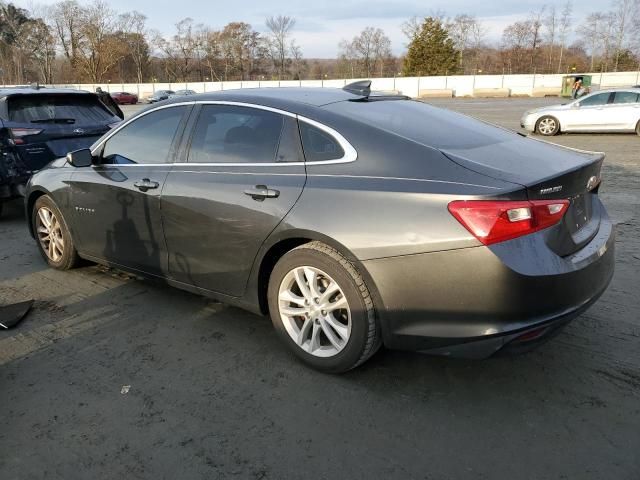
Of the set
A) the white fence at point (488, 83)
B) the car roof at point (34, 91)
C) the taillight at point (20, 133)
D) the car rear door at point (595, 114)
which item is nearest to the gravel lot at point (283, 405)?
the taillight at point (20, 133)

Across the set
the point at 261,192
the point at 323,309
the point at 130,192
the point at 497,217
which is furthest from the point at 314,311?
the point at 130,192

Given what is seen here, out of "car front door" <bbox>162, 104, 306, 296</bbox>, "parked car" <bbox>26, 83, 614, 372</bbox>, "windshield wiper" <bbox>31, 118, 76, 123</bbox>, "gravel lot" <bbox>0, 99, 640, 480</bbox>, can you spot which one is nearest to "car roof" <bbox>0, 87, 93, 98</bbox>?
"windshield wiper" <bbox>31, 118, 76, 123</bbox>

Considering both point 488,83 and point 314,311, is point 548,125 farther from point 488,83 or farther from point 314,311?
point 488,83

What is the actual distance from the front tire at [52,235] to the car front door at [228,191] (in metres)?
1.52

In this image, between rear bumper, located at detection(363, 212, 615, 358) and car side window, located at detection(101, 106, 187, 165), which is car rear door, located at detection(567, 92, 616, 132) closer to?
rear bumper, located at detection(363, 212, 615, 358)

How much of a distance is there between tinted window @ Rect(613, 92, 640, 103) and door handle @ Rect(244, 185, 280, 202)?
597 inches

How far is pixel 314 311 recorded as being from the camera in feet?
9.80

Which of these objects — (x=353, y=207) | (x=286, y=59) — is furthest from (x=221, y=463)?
(x=286, y=59)

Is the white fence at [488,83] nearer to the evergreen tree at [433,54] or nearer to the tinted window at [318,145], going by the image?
the evergreen tree at [433,54]

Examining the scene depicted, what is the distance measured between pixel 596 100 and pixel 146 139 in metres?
14.9

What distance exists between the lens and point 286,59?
9500cm

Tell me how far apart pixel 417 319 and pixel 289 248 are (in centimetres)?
Result: 89

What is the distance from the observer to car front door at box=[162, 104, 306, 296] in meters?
3.08

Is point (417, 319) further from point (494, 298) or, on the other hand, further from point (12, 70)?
point (12, 70)
